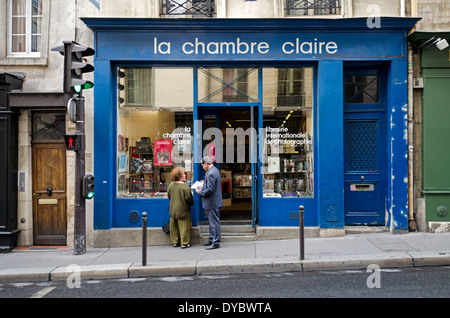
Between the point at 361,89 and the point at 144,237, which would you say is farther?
the point at 361,89

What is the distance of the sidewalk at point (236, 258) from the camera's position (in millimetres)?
6742

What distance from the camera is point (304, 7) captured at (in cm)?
910

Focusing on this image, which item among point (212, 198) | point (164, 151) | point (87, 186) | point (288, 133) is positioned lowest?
point (212, 198)

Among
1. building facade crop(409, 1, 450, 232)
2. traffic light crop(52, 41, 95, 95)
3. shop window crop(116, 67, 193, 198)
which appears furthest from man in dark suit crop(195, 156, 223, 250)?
building facade crop(409, 1, 450, 232)

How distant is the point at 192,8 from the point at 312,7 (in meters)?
2.77

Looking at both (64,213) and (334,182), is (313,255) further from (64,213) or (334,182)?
(64,213)

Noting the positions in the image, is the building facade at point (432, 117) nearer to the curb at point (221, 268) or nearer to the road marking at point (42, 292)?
the curb at point (221, 268)

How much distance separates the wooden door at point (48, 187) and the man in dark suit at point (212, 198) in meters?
3.42

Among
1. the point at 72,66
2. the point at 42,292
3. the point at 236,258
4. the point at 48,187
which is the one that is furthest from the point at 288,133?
the point at 42,292

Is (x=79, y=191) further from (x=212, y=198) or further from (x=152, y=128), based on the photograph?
(x=212, y=198)

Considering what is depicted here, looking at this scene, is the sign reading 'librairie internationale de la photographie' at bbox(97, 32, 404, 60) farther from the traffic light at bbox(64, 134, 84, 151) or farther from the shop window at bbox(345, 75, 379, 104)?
the traffic light at bbox(64, 134, 84, 151)

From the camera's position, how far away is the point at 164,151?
30.5ft

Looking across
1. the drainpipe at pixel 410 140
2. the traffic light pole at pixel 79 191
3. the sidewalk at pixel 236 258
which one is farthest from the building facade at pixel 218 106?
the traffic light pole at pixel 79 191
